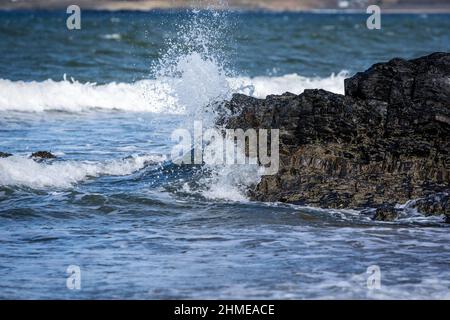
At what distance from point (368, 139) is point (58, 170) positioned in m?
3.95

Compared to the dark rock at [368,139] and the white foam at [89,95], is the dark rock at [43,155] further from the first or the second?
the white foam at [89,95]

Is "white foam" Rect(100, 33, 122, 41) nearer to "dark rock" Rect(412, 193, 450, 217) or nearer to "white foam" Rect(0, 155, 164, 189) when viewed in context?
"white foam" Rect(0, 155, 164, 189)

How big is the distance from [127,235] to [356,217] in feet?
7.69

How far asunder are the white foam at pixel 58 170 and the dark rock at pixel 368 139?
89.0 inches

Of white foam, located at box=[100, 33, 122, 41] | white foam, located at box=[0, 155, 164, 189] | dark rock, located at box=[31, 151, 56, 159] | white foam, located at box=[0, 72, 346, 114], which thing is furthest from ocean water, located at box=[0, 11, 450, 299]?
white foam, located at box=[100, 33, 122, 41]

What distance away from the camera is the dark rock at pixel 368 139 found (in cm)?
953

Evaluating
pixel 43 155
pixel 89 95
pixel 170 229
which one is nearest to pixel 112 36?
pixel 89 95

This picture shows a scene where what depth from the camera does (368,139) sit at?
9.90 m

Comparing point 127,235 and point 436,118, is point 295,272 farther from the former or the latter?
point 436,118

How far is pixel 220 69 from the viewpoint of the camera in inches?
492

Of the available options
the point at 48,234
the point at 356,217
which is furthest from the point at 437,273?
the point at 48,234

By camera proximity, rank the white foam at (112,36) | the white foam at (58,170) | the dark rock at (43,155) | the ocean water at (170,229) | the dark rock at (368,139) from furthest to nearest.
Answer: the white foam at (112,36) < the dark rock at (43,155) < the white foam at (58,170) < the dark rock at (368,139) < the ocean water at (170,229)

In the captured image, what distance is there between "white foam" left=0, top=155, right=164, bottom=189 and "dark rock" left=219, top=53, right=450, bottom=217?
2260 millimetres

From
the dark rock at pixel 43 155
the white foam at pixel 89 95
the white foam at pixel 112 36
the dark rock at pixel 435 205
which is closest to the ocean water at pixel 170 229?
the dark rock at pixel 435 205
